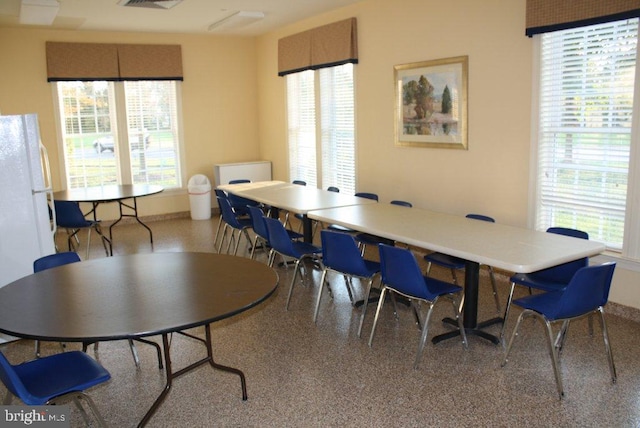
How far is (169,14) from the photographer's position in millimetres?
7465

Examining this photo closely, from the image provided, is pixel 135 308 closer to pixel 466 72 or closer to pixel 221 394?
pixel 221 394

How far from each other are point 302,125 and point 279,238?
13.4 ft

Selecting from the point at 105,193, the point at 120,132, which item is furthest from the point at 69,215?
the point at 120,132

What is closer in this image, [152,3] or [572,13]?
[572,13]

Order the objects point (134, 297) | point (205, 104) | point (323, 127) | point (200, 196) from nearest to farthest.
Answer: point (134, 297)
point (323, 127)
point (200, 196)
point (205, 104)

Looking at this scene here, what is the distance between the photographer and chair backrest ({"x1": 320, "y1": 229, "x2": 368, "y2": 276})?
13.9 ft

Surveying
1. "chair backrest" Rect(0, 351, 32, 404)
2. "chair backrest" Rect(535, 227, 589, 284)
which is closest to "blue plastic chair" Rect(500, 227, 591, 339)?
"chair backrest" Rect(535, 227, 589, 284)

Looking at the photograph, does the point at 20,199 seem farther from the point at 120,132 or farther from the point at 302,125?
the point at 302,125

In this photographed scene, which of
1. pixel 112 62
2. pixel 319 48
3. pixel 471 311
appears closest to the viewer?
pixel 471 311

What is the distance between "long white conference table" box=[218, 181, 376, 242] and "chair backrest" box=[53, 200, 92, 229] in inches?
68.1

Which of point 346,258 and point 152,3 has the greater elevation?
point 152,3

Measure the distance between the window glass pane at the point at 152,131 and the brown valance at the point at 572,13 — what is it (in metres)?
6.24

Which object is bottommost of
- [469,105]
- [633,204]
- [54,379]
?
[54,379]

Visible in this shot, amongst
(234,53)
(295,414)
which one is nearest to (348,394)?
(295,414)
